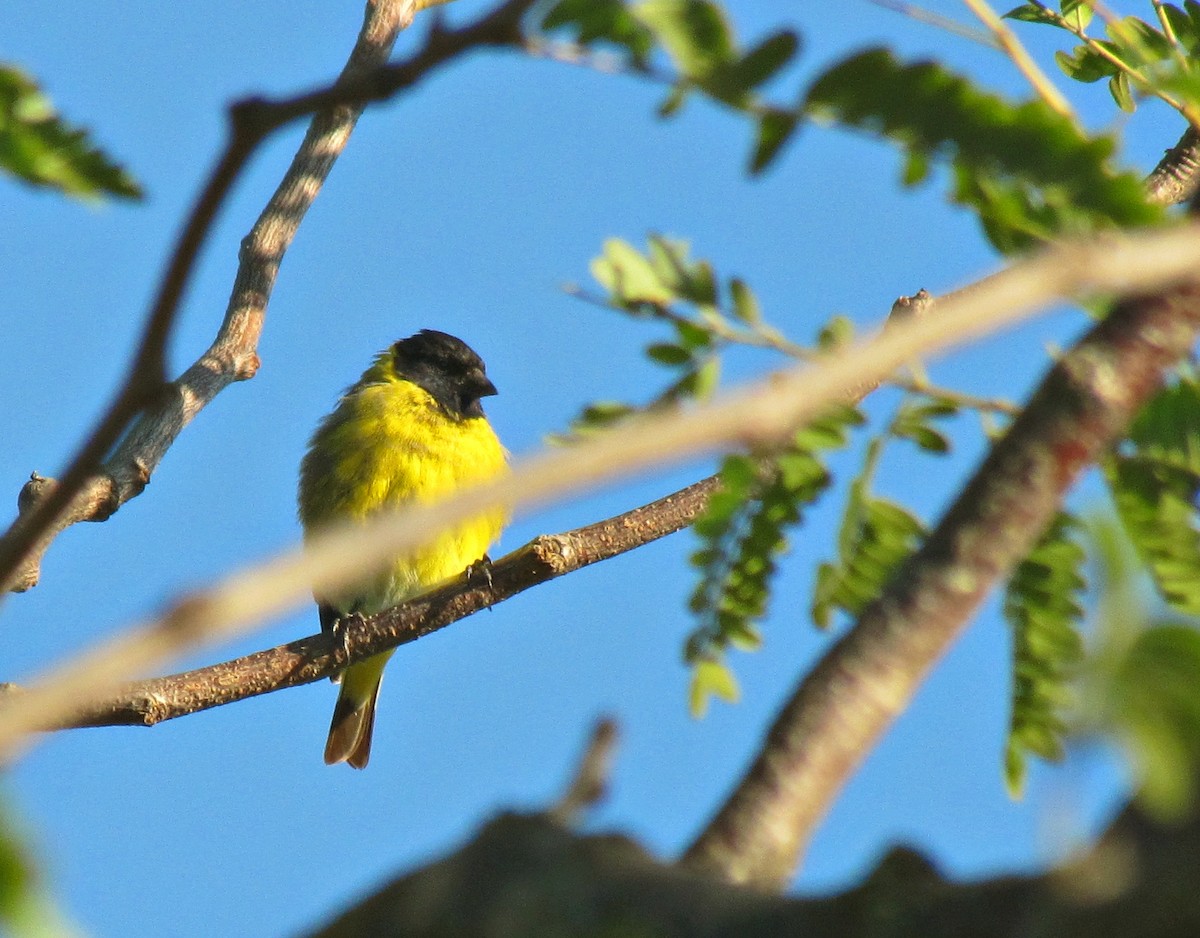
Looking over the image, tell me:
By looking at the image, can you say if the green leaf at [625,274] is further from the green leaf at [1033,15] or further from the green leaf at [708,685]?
the green leaf at [1033,15]

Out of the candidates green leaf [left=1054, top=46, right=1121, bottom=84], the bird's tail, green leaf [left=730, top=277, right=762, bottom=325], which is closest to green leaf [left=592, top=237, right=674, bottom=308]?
green leaf [left=730, top=277, right=762, bottom=325]

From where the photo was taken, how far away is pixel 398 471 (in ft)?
23.8

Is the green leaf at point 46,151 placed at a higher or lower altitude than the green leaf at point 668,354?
higher

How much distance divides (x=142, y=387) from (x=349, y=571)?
46cm

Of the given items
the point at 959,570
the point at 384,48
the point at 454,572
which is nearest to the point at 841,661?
the point at 959,570

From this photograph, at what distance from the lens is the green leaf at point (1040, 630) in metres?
1.95

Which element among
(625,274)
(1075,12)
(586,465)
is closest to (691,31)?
(625,274)

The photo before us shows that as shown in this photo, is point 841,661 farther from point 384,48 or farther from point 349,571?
point 384,48

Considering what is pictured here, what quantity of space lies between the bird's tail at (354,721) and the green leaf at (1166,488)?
22.3ft

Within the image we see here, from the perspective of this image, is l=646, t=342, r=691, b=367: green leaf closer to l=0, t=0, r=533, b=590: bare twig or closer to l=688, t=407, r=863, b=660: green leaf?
l=688, t=407, r=863, b=660: green leaf

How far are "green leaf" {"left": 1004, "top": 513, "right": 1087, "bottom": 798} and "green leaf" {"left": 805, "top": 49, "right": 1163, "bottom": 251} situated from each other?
1.76ft

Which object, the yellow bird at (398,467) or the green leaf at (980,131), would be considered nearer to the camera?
the green leaf at (980,131)

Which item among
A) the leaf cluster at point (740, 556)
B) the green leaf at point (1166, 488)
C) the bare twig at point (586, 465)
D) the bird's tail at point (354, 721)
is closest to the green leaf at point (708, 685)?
the leaf cluster at point (740, 556)

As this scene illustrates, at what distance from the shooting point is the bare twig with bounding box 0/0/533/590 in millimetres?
1154
